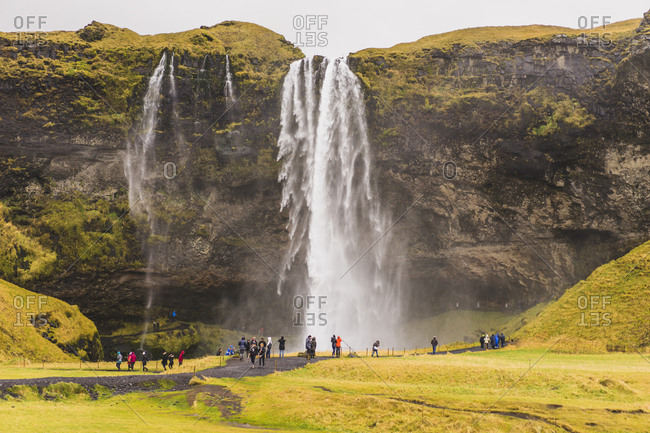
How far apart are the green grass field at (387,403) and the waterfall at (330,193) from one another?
31.0m

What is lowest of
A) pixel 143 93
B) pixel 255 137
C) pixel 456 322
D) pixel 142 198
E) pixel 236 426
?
pixel 456 322

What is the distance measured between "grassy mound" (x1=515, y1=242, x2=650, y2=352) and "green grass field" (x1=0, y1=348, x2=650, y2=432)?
9.63m

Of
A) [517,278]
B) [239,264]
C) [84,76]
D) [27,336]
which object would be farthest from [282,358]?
[84,76]

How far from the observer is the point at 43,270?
56500 millimetres

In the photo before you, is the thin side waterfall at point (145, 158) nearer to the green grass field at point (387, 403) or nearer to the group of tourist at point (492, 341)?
the group of tourist at point (492, 341)

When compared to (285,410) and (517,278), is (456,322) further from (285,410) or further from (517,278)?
(285,410)

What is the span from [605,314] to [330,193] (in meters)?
29.6

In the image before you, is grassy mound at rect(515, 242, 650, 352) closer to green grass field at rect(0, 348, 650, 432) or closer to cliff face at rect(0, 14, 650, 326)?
green grass field at rect(0, 348, 650, 432)

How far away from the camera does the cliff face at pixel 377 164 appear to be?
58812mm

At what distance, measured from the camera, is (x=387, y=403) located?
23.3 meters

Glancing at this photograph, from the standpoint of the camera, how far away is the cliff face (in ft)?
193

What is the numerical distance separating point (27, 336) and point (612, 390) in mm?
40025

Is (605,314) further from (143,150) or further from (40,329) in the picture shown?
(143,150)

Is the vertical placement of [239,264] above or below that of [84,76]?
below
